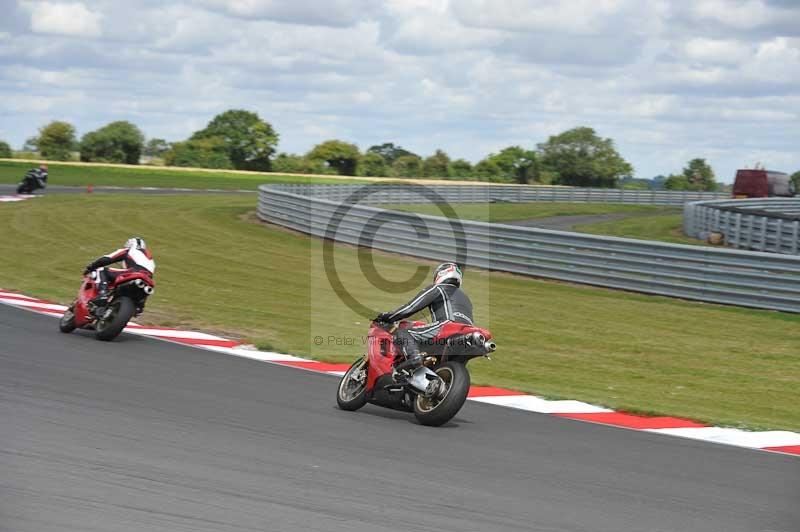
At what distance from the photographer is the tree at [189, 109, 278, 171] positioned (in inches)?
4161

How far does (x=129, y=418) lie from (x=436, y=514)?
3229mm

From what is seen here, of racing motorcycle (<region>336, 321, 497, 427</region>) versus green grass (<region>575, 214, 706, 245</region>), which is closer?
racing motorcycle (<region>336, 321, 497, 427</region>)

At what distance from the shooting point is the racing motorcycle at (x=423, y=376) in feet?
28.6

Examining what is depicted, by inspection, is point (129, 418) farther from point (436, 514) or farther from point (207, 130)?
point (207, 130)

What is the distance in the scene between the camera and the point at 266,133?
107m

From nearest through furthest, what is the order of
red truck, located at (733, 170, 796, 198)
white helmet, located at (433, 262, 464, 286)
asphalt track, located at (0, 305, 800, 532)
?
asphalt track, located at (0, 305, 800, 532)
white helmet, located at (433, 262, 464, 286)
red truck, located at (733, 170, 796, 198)

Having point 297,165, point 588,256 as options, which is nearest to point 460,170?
point 297,165

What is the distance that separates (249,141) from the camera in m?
107

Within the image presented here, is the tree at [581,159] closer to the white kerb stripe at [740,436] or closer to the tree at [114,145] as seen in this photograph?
the tree at [114,145]

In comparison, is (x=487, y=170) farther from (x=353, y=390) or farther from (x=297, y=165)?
(x=353, y=390)

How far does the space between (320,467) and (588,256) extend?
14467 mm

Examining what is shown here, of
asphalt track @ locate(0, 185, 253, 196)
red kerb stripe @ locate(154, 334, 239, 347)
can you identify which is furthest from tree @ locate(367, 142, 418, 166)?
red kerb stripe @ locate(154, 334, 239, 347)

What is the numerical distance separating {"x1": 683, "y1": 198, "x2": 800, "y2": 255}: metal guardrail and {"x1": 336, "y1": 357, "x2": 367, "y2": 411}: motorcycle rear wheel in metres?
19.4

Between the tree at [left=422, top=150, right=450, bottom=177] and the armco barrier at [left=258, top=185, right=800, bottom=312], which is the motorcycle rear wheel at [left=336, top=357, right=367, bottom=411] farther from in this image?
the tree at [left=422, top=150, right=450, bottom=177]
